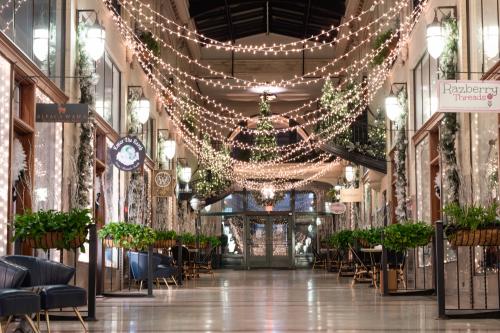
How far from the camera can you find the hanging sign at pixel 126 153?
14.2 meters

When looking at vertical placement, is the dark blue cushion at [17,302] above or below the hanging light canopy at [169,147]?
below

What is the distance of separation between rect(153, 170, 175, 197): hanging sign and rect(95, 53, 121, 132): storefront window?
3574 millimetres

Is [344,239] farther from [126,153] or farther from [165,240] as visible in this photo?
[126,153]

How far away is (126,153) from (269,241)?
20.9m

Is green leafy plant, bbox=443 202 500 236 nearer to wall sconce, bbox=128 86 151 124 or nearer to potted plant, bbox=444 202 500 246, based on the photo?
potted plant, bbox=444 202 500 246

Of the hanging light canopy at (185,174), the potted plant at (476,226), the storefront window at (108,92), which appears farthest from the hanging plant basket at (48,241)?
the hanging light canopy at (185,174)

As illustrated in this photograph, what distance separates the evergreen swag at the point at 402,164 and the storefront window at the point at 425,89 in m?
0.95

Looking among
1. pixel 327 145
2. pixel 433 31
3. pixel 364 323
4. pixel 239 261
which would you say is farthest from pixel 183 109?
pixel 364 323

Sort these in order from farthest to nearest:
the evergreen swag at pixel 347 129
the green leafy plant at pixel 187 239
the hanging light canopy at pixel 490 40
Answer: the evergreen swag at pixel 347 129 < the green leafy plant at pixel 187 239 < the hanging light canopy at pixel 490 40

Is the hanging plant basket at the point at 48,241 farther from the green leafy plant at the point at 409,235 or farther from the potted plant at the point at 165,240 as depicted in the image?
the potted plant at the point at 165,240

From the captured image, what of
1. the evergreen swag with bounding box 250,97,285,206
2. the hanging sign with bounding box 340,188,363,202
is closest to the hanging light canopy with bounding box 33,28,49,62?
the hanging sign with bounding box 340,188,363,202

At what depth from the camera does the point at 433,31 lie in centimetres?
1180

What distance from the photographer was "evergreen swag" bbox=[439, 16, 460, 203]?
40.6 ft

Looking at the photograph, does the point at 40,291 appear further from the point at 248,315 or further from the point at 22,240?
the point at 248,315
